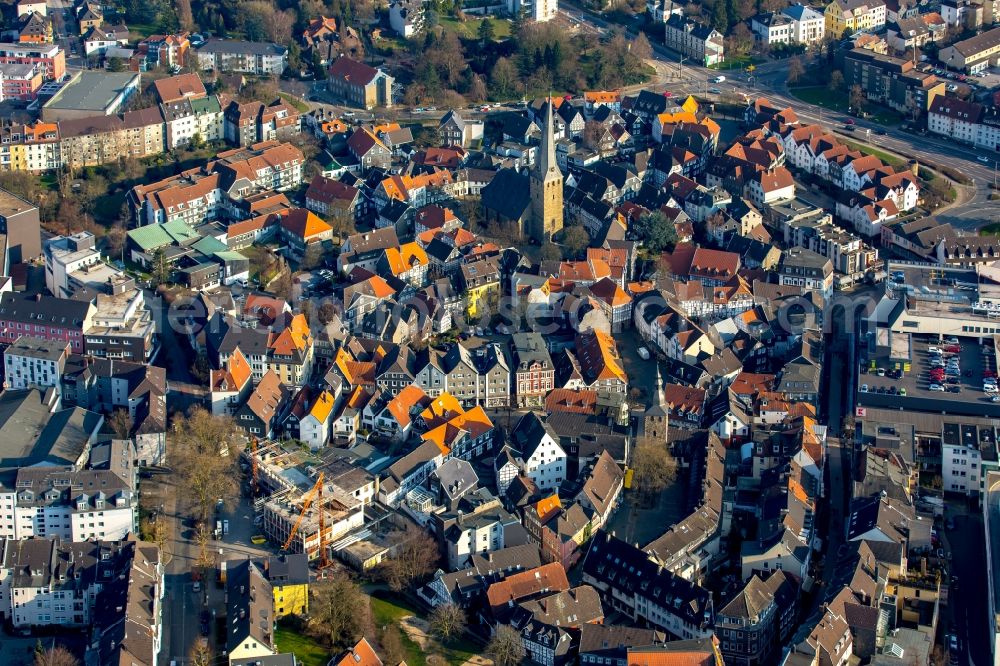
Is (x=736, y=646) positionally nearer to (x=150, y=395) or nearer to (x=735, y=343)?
(x=735, y=343)

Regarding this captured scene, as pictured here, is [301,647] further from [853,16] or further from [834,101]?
[853,16]

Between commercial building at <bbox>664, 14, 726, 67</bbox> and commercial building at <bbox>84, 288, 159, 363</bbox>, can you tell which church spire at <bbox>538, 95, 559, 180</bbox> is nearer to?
commercial building at <bbox>84, 288, 159, 363</bbox>

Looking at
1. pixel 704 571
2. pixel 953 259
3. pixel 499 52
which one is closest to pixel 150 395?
pixel 704 571

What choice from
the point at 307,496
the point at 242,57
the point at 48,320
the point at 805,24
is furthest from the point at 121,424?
the point at 805,24

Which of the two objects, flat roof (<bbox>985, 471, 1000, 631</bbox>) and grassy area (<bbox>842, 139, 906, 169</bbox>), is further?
grassy area (<bbox>842, 139, 906, 169</bbox>)

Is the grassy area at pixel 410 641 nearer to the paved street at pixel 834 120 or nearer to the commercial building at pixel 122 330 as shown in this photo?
the commercial building at pixel 122 330

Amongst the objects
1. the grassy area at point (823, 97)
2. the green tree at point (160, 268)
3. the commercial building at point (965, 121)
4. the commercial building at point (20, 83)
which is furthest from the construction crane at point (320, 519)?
the grassy area at point (823, 97)

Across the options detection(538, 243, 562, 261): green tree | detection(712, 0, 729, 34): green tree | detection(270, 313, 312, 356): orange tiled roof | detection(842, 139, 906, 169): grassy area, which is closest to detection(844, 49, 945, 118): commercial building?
detection(842, 139, 906, 169): grassy area
